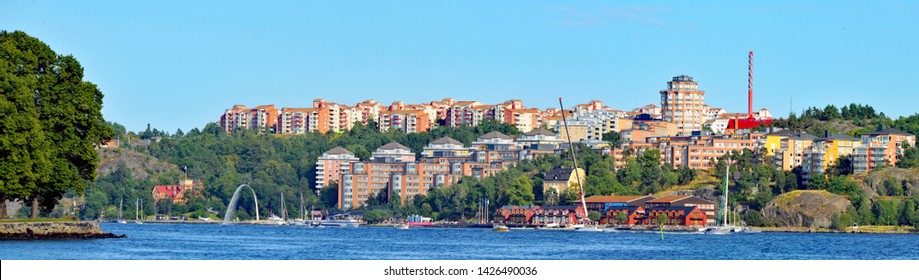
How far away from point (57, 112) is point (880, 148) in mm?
77782

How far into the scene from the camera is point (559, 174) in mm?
124875

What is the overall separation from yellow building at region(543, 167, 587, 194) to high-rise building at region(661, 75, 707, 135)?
110 ft

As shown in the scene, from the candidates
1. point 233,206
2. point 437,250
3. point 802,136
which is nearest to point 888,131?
point 802,136

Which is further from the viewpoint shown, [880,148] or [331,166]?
[331,166]

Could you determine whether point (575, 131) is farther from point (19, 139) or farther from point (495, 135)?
point (19, 139)

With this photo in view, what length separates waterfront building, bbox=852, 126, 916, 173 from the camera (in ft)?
379

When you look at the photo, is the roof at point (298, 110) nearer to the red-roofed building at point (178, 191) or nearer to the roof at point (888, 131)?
the red-roofed building at point (178, 191)

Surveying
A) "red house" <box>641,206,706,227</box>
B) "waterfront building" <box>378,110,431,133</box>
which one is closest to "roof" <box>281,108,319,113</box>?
"waterfront building" <box>378,110,431,133</box>

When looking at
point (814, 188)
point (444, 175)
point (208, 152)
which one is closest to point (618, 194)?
point (814, 188)

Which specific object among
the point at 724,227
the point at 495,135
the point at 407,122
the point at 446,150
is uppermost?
the point at 407,122

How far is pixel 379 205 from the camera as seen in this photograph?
136625 mm

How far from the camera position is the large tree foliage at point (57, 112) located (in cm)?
5056

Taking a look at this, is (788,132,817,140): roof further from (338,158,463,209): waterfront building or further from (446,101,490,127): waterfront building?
Answer: (446,101,490,127): waterfront building

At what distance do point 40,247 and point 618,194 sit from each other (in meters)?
77.1
